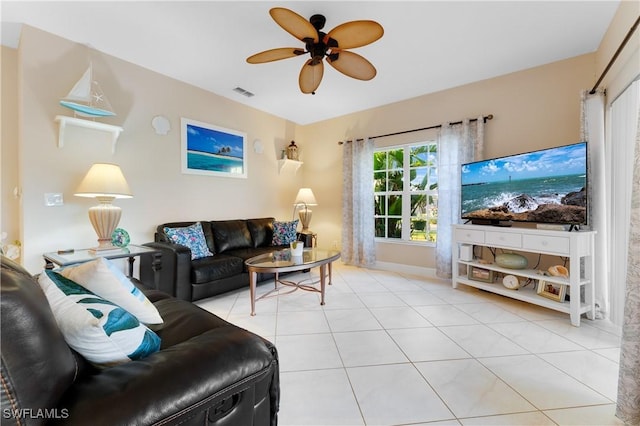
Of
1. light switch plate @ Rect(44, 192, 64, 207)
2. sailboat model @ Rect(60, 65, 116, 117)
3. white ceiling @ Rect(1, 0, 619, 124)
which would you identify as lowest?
light switch plate @ Rect(44, 192, 64, 207)

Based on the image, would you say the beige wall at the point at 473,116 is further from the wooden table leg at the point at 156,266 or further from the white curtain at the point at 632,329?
the wooden table leg at the point at 156,266

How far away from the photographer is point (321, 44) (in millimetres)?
2086

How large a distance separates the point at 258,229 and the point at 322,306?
1.73 m

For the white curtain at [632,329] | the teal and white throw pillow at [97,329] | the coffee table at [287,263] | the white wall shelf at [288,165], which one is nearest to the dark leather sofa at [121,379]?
the teal and white throw pillow at [97,329]

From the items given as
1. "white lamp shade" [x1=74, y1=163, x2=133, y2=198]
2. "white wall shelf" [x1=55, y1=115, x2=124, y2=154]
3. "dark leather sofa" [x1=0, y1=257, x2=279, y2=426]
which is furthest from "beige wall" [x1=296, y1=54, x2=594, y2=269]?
"dark leather sofa" [x1=0, y1=257, x2=279, y2=426]

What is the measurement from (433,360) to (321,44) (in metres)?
2.47

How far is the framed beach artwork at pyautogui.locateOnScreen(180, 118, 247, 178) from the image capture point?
3504 mm

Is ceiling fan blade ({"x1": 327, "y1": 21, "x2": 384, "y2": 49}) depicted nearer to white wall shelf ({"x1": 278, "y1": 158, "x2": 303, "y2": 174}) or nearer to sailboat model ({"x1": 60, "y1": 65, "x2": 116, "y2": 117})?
sailboat model ({"x1": 60, "y1": 65, "x2": 116, "y2": 117})

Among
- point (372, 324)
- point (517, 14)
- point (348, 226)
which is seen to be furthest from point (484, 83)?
point (372, 324)

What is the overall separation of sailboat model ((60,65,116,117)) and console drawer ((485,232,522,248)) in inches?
161

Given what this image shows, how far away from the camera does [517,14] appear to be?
7.23 feet

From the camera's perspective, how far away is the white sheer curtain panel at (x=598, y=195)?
7.92 feet

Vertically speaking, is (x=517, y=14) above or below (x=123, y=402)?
above

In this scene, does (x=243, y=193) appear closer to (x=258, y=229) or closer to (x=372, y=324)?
(x=258, y=229)
